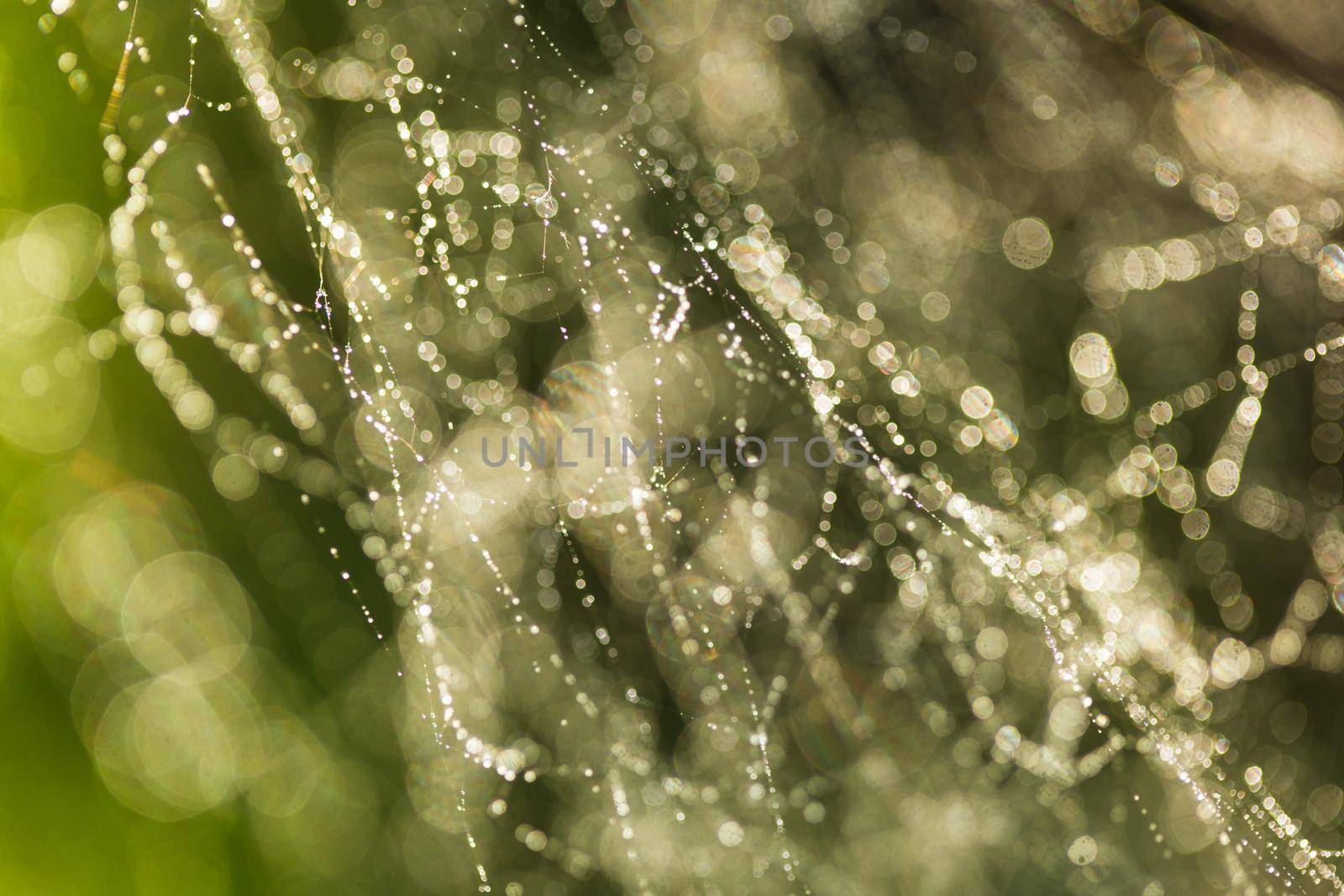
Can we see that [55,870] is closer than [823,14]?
Yes

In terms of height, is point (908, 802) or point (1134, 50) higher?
point (1134, 50)

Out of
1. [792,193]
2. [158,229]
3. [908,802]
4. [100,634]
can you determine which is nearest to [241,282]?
[158,229]

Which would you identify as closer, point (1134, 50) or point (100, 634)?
point (100, 634)

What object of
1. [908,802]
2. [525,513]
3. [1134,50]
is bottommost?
[908,802]

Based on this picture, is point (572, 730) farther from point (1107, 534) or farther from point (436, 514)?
point (1107, 534)

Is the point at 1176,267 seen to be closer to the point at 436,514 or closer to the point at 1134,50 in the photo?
the point at 1134,50

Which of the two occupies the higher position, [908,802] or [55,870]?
[55,870]

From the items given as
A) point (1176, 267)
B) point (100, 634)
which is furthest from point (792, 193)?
point (100, 634)

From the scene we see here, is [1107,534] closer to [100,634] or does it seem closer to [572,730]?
[572,730]
